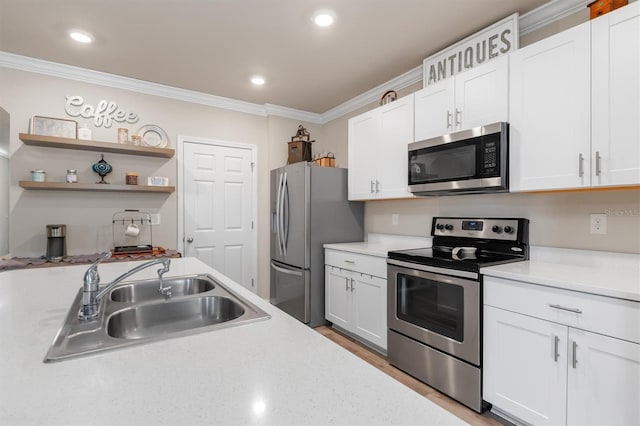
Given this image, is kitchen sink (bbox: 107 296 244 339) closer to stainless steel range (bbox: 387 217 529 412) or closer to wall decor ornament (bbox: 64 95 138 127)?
stainless steel range (bbox: 387 217 529 412)

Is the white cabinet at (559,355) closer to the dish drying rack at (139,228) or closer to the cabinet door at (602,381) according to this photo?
the cabinet door at (602,381)

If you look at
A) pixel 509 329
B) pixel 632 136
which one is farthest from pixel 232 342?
pixel 632 136

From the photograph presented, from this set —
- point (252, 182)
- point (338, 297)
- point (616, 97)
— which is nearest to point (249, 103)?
point (252, 182)

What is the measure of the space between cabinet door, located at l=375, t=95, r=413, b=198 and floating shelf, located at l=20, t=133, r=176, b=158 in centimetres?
215

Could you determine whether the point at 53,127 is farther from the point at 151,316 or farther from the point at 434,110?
the point at 434,110

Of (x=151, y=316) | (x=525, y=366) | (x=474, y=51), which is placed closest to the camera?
(x=151, y=316)

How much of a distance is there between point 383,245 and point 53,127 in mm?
3323

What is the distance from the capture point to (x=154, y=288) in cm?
159

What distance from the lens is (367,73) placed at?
3.25 meters

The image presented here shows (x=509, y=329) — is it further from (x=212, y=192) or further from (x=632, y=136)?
(x=212, y=192)

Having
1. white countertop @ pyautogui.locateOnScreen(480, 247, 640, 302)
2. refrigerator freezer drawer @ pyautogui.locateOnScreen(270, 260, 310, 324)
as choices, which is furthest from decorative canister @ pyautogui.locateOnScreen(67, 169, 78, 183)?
white countertop @ pyautogui.locateOnScreen(480, 247, 640, 302)

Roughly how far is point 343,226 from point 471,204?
4.51ft

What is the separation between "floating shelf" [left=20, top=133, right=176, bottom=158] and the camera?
2.87 meters

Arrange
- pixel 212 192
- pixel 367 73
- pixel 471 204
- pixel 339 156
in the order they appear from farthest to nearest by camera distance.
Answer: pixel 339 156, pixel 212 192, pixel 367 73, pixel 471 204
